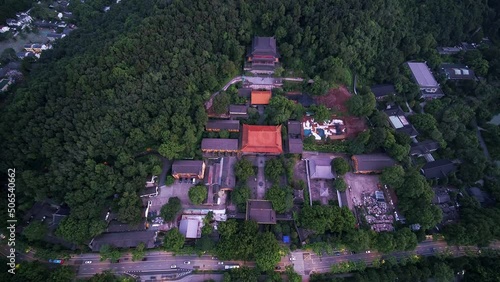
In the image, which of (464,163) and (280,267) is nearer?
(280,267)

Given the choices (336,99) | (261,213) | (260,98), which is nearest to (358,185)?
(336,99)

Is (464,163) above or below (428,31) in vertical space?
below

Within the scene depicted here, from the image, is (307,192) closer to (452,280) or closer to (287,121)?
(287,121)

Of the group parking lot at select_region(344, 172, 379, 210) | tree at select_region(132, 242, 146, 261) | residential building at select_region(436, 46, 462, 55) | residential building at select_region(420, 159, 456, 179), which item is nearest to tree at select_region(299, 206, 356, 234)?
parking lot at select_region(344, 172, 379, 210)

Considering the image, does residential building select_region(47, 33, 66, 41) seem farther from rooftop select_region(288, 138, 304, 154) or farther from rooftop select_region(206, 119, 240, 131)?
rooftop select_region(288, 138, 304, 154)

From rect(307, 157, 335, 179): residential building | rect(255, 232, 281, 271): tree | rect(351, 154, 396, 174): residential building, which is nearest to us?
rect(255, 232, 281, 271): tree

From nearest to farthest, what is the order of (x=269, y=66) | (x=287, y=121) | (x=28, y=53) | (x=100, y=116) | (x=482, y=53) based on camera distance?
1. (x=100, y=116)
2. (x=287, y=121)
3. (x=269, y=66)
4. (x=28, y=53)
5. (x=482, y=53)

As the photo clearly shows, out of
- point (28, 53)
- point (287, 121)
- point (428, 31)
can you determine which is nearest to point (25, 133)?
point (28, 53)
